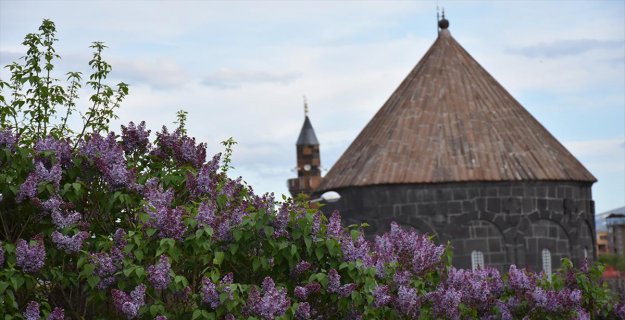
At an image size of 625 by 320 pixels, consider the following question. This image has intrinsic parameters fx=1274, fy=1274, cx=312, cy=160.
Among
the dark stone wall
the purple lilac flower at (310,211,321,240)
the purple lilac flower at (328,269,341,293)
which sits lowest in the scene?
the purple lilac flower at (328,269,341,293)

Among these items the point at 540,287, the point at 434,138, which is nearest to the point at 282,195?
the point at 540,287

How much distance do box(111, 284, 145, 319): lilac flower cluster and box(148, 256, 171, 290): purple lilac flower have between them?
12 centimetres

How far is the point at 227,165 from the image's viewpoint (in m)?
18.2

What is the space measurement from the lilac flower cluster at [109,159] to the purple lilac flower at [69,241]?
30.8 inches

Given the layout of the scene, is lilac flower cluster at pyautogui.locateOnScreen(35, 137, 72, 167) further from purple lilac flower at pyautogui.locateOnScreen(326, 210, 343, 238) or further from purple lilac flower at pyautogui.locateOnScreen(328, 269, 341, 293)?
purple lilac flower at pyautogui.locateOnScreen(328, 269, 341, 293)

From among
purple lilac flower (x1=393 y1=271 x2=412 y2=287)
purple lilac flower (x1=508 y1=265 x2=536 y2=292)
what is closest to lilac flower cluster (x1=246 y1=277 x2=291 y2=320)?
purple lilac flower (x1=393 y1=271 x2=412 y2=287)

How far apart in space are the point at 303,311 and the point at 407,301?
1769 millimetres

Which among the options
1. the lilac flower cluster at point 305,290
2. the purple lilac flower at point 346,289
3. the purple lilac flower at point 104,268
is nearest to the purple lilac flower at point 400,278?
the purple lilac flower at point 346,289

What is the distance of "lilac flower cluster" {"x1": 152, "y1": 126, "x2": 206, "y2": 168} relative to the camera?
517 inches

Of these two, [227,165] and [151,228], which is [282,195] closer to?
[151,228]

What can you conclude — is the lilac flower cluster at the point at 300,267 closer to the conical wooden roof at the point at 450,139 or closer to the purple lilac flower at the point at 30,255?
the purple lilac flower at the point at 30,255

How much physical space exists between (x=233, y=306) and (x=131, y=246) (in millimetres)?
1123

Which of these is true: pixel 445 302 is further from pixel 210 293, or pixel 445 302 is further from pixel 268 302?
pixel 210 293

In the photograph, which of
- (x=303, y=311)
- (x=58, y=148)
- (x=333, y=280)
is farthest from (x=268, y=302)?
(x=58, y=148)
